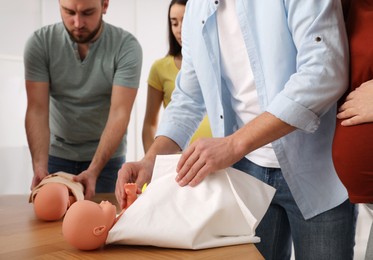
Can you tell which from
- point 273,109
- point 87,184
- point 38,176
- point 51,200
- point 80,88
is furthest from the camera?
point 80,88

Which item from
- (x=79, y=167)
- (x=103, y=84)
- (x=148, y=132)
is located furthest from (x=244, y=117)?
(x=148, y=132)

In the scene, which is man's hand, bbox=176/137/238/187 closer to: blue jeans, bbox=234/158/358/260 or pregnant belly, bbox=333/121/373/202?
pregnant belly, bbox=333/121/373/202

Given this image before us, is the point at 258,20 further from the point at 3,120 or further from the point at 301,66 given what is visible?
the point at 3,120

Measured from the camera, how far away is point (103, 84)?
196cm

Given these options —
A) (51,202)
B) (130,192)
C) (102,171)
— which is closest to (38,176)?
(102,171)

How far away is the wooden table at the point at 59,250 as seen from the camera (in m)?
0.70

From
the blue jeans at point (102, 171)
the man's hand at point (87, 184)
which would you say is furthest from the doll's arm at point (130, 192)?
the blue jeans at point (102, 171)

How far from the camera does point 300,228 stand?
3.41 ft

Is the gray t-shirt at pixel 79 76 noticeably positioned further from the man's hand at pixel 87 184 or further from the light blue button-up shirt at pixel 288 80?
the light blue button-up shirt at pixel 288 80

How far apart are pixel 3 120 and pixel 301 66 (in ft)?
11.4

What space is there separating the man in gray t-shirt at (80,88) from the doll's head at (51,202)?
683 mm

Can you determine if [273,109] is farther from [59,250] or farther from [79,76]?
[79,76]

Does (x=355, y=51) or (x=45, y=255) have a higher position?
(x=355, y=51)

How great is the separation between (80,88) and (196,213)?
1.35 m
